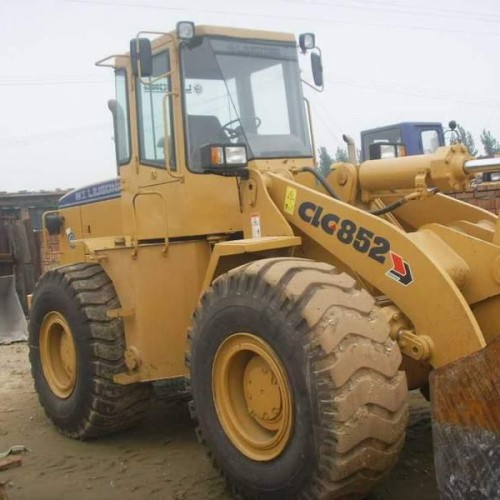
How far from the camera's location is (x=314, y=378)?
3533 mm

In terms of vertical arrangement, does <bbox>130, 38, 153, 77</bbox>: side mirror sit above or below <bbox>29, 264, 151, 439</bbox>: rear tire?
above

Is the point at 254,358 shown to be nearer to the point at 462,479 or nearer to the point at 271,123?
the point at 462,479

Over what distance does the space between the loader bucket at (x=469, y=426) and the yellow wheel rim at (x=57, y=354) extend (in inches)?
132

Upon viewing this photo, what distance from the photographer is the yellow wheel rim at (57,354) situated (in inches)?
230

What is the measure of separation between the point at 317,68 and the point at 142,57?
1.45 m

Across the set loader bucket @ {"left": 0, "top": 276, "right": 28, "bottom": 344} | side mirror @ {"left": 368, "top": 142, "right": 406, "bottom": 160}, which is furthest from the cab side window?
loader bucket @ {"left": 0, "top": 276, "right": 28, "bottom": 344}

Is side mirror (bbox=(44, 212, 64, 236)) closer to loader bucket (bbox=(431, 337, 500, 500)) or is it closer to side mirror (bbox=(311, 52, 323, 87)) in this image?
side mirror (bbox=(311, 52, 323, 87))

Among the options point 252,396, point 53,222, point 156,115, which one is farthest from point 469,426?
point 53,222

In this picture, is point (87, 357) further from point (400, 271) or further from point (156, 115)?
point (400, 271)

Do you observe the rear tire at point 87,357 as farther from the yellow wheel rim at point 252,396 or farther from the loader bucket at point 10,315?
the loader bucket at point 10,315

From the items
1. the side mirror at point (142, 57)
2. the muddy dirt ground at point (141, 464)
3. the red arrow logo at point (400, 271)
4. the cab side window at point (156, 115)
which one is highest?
the side mirror at point (142, 57)

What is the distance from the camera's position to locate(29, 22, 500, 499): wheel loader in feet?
11.5

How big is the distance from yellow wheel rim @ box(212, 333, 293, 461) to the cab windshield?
153 centimetres

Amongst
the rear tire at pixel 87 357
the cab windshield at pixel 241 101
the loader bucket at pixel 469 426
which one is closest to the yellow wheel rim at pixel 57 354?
the rear tire at pixel 87 357
